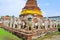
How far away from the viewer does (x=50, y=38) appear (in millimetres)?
16141

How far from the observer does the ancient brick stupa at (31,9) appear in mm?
21528

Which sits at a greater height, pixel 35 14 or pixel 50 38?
pixel 35 14

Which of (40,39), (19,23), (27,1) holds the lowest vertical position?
(40,39)

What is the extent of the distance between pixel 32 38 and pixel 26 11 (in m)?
6.89

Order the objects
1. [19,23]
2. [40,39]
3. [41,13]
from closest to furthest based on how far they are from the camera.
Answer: [40,39], [19,23], [41,13]

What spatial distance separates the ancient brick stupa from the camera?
70.6 ft

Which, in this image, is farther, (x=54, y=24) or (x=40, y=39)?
(x=54, y=24)

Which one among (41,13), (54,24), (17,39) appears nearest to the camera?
(17,39)

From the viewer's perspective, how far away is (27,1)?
22547 millimetres

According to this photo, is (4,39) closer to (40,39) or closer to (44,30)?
(40,39)

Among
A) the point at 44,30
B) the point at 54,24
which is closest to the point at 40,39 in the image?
the point at 44,30

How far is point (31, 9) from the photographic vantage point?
21.6 meters

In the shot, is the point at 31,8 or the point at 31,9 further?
the point at 31,8

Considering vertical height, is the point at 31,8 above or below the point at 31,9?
above
